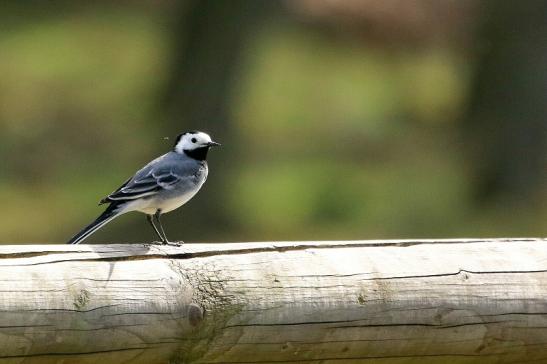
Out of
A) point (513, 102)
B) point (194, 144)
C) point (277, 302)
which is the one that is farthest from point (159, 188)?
point (513, 102)

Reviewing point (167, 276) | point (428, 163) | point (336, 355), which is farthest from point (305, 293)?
point (428, 163)

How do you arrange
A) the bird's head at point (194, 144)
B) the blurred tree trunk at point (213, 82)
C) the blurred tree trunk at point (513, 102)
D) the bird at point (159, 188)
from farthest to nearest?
the blurred tree trunk at point (513, 102)
the blurred tree trunk at point (213, 82)
the bird's head at point (194, 144)
the bird at point (159, 188)

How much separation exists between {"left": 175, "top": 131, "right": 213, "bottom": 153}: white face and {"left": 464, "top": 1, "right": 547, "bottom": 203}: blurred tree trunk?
842 centimetres

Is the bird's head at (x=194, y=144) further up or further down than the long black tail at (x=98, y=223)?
further up

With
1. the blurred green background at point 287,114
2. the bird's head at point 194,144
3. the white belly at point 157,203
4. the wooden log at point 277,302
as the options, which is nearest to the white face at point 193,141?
the bird's head at point 194,144

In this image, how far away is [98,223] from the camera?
4.67 meters

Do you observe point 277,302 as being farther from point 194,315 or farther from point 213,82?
point 213,82

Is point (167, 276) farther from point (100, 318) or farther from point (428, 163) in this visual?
point (428, 163)

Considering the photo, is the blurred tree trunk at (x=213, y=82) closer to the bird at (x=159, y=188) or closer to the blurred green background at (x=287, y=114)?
the blurred green background at (x=287, y=114)

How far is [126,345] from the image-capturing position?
134 inches

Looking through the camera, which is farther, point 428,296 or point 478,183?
point 478,183

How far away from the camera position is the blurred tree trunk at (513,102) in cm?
1342

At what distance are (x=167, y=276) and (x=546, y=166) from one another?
1081 cm

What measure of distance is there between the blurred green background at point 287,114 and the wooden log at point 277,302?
323 inches
